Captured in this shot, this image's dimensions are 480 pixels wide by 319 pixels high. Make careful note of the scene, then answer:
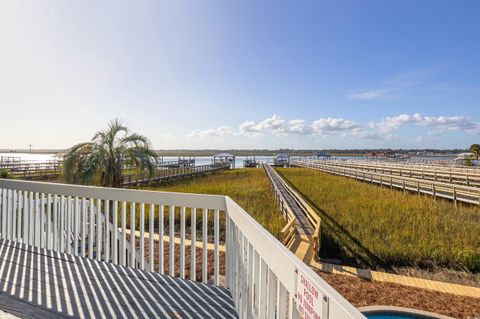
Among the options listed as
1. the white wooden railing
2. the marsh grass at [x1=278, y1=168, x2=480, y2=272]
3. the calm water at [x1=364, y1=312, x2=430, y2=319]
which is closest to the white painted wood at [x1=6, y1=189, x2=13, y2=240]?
the white wooden railing

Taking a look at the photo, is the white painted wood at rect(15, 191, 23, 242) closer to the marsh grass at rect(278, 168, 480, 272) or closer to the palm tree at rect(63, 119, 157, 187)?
the palm tree at rect(63, 119, 157, 187)

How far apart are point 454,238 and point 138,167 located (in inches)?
390

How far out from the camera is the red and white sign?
1.11 m

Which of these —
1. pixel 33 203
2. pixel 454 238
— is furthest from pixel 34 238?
pixel 454 238

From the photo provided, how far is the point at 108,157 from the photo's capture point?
32.3 feet

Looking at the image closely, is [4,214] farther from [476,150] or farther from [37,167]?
[476,150]

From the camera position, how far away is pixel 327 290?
1064 mm

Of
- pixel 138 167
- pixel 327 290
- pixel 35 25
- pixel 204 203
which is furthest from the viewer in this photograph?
pixel 138 167

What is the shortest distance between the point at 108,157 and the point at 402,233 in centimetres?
941

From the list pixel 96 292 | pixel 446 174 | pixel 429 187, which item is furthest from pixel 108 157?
pixel 446 174

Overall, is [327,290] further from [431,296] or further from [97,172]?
[97,172]

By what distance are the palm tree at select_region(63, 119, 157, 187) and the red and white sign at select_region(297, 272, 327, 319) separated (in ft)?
31.4

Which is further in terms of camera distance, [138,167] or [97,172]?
[138,167]

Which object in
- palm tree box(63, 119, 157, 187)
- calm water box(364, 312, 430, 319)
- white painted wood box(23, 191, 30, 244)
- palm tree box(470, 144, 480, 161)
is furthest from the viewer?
palm tree box(470, 144, 480, 161)
